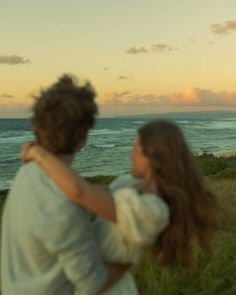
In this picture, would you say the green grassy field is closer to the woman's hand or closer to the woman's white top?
the woman's white top

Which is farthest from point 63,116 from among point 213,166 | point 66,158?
point 213,166

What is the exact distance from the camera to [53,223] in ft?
6.97

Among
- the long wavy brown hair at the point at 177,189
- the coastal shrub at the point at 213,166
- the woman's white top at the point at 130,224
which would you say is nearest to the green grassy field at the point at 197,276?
the long wavy brown hair at the point at 177,189

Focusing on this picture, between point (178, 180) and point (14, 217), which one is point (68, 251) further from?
point (178, 180)

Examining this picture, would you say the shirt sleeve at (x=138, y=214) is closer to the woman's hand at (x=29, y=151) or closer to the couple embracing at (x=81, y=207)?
the couple embracing at (x=81, y=207)

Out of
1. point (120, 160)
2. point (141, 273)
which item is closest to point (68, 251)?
point (141, 273)

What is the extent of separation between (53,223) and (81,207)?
0.43ft

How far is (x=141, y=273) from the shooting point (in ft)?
14.7

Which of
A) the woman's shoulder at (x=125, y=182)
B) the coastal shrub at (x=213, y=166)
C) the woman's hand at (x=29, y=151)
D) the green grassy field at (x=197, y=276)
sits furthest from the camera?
the coastal shrub at (x=213, y=166)

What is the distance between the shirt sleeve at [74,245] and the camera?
2131 mm

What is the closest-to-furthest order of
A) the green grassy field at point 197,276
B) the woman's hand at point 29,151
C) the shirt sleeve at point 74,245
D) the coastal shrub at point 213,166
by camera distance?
1. the shirt sleeve at point 74,245
2. the woman's hand at point 29,151
3. the green grassy field at point 197,276
4. the coastal shrub at point 213,166

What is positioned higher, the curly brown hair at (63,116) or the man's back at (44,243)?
the curly brown hair at (63,116)

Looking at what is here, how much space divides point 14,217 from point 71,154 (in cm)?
32

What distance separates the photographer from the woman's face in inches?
92.0
